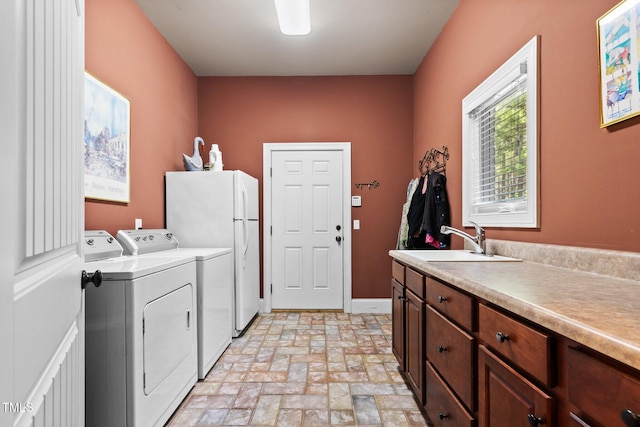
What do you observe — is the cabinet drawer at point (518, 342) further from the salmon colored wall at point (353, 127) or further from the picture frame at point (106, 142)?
the salmon colored wall at point (353, 127)

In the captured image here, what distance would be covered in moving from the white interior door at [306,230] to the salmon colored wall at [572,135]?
6.71 ft

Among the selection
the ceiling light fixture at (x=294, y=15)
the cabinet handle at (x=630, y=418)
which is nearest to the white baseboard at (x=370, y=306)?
the ceiling light fixture at (x=294, y=15)

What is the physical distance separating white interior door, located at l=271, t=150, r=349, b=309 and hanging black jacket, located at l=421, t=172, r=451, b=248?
1266mm

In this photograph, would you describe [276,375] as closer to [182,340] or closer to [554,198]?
[182,340]

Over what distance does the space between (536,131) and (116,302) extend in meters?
2.23

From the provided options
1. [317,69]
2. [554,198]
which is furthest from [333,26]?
[554,198]

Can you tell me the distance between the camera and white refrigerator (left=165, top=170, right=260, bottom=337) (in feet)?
9.83

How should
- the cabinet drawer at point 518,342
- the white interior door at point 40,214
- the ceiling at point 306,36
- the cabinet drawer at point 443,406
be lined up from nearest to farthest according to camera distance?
the white interior door at point 40,214, the cabinet drawer at point 518,342, the cabinet drawer at point 443,406, the ceiling at point 306,36

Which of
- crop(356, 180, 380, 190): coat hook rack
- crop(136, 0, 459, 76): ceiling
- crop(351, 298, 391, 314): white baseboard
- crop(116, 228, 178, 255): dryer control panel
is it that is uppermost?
crop(136, 0, 459, 76): ceiling

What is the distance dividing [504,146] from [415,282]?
3.39ft

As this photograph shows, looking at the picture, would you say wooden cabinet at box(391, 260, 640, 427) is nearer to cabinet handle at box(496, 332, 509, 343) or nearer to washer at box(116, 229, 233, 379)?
cabinet handle at box(496, 332, 509, 343)

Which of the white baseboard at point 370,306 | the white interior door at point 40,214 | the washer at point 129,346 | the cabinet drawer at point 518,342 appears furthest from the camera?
the white baseboard at point 370,306

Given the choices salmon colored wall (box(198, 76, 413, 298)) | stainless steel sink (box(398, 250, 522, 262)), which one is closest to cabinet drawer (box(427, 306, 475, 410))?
stainless steel sink (box(398, 250, 522, 262))

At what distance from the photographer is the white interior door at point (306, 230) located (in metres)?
3.90
